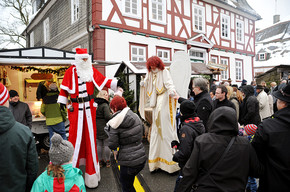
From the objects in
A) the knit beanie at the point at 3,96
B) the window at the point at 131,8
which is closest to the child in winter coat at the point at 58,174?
the knit beanie at the point at 3,96

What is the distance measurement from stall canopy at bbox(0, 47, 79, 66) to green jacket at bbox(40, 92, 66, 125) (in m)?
1.24

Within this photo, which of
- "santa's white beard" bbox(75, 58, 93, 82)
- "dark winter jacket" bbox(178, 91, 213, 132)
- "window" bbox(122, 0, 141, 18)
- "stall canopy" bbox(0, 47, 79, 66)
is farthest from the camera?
"window" bbox(122, 0, 141, 18)

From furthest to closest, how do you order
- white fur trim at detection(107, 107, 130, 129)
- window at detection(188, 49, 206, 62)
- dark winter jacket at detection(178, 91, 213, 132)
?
window at detection(188, 49, 206, 62)
dark winter jacket at detection(178, 91, 213, 132)
white fur trim at detection(107, 107, 130, 129)

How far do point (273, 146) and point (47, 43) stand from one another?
62.8 ft

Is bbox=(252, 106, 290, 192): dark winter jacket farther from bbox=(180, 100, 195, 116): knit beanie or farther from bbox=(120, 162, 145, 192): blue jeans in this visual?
bbox=(120, 162, 145, 192): blue jeans

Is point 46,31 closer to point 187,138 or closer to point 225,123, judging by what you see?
point 187,138

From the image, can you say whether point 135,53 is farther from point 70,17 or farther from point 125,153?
point 125,153

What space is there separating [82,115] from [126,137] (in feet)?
4.23

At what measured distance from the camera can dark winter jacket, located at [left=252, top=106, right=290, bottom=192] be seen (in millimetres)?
1840

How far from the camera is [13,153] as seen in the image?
6.00 ft

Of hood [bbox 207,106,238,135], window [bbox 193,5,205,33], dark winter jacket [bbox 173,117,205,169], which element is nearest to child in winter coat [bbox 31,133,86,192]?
dark winter jacket [bbox 173,117,205,169]

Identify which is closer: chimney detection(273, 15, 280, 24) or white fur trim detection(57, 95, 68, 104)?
white fur trim detection(57, 95, 68, 104)

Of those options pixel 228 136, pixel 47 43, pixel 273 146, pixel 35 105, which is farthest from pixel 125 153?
pixel 47 43

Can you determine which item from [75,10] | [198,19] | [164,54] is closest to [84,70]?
[164,54]
